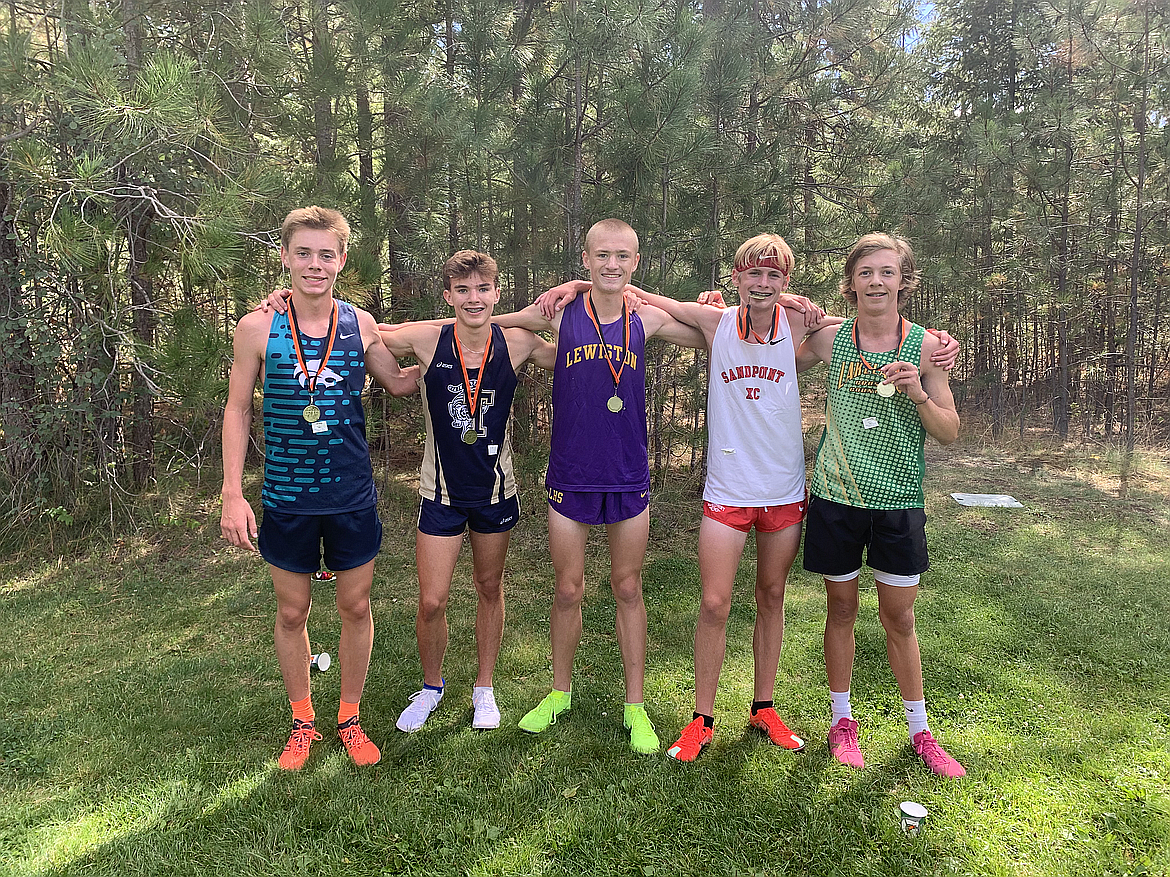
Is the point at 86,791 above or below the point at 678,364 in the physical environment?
below

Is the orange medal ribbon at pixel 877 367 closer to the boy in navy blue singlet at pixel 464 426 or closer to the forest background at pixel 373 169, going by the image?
the boy in navy blue singlet at pixel 464 426

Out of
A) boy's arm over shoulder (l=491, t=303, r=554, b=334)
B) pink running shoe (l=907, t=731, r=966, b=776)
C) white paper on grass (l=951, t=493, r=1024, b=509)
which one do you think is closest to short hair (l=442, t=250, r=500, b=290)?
boy's arm over shoulder (l=491, t=303, r=554, b=334)

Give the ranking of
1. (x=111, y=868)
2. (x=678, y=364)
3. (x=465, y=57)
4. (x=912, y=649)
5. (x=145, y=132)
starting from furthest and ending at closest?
(x=678, y=364), (x=465, y=57), (x=145, y=132), (x=912, y=649), (x=111, y=868)

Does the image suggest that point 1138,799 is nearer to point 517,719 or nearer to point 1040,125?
point 517,719

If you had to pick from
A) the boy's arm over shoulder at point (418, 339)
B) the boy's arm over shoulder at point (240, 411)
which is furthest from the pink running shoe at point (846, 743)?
the boy's arm over shoulder at point (240, 411)

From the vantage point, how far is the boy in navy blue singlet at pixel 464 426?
2537 millimetres

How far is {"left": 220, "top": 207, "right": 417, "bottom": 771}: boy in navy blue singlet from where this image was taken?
7.42ft

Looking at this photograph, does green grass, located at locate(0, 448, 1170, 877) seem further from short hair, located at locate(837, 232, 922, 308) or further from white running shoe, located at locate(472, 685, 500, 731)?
short hair, located at locate(837, 232, 922, 308)

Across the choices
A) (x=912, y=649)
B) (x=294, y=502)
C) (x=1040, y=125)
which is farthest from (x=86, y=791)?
(x=1040, y=125)

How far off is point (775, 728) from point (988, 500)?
4731mm

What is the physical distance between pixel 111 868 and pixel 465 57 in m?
4.25

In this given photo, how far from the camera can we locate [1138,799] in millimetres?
2262

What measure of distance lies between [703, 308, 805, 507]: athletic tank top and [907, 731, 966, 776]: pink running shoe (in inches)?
39.3

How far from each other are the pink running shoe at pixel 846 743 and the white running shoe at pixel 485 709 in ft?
4.22
